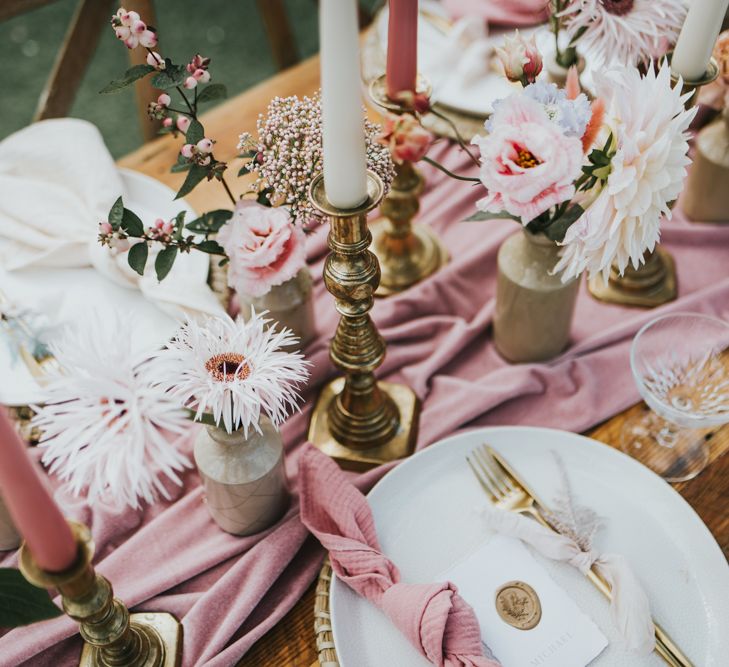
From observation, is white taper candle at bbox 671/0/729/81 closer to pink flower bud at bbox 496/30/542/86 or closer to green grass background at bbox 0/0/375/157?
pink flower bud at bbox 496/30/542/86

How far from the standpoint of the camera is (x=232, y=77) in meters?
2.30

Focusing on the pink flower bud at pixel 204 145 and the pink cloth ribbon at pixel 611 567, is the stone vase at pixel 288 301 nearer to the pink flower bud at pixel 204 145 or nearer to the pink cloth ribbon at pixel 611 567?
the pink flower bud at pixel 204 145

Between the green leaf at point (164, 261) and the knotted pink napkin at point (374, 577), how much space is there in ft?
0.67

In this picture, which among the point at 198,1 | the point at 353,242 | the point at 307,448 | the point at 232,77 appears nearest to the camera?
the point at 353,242

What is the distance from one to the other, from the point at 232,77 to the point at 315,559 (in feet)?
6.23

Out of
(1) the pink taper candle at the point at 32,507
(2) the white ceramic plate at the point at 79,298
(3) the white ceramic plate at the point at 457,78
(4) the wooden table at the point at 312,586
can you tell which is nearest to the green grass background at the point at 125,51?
(4) the wooden table at the point at 312,586

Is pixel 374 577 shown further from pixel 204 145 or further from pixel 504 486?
pixel 204 145

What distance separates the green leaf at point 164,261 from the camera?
668mm

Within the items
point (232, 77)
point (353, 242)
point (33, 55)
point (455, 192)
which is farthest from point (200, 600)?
point (33, 55)

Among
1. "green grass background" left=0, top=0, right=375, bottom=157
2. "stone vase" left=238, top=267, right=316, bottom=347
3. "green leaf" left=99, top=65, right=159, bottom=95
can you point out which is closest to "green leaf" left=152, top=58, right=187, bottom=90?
"green leaf" left=99, top=65, right=159, bottom=95

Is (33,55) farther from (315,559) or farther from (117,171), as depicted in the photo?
(315,559)

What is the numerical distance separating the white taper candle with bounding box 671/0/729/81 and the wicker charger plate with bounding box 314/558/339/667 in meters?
0.58

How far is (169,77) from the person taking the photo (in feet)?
2.06

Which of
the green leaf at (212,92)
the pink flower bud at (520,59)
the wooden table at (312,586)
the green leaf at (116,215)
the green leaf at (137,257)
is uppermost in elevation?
the pink flower bud at (520,59)
